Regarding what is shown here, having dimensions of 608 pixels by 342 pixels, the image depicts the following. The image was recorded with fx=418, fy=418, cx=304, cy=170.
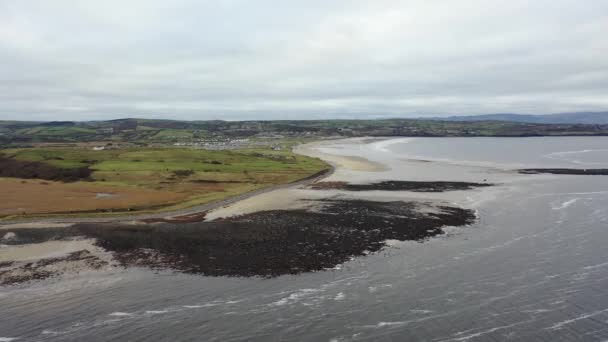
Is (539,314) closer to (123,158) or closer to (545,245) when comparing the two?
(545,245)

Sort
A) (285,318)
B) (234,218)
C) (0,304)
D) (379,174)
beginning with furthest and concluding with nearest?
(379,174) → (234,218) → (0,304) → (285,318)

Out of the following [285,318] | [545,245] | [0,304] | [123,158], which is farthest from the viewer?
[123,158]

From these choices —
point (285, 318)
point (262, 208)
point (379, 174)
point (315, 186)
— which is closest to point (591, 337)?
point (285, 318)

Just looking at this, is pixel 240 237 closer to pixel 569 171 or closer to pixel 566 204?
pixel 566 204

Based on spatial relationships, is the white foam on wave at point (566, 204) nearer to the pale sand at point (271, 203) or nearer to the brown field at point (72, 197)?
the pale sand at point (271, 203)

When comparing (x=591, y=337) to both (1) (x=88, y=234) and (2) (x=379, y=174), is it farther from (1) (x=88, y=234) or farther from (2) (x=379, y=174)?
(2) (x=379, y=174)

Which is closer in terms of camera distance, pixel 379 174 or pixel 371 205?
pixel 371 205

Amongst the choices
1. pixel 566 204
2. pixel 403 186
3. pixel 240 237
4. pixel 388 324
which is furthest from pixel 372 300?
pixel 403 186
